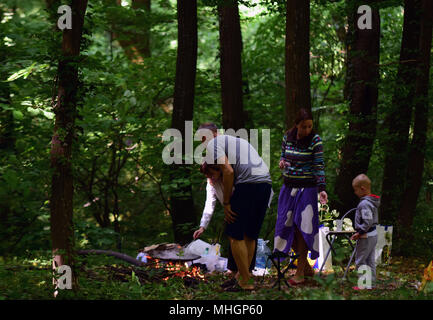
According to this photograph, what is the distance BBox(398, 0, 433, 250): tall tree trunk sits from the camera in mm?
8844

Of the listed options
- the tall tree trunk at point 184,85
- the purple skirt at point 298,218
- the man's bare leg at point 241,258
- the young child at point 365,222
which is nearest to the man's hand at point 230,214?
the man's bare leg at point 241,258

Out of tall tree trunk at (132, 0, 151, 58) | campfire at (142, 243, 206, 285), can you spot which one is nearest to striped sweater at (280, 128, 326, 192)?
campfire at (142, 243, 206, 285)

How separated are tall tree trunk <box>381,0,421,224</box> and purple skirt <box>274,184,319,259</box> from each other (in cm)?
430

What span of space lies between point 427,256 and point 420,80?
3.19 metres

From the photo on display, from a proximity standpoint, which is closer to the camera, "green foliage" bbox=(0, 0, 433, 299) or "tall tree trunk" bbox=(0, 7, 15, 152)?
"green foliage" bbox=(0, 0, 433, 299)

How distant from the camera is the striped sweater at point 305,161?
5734 millimetres

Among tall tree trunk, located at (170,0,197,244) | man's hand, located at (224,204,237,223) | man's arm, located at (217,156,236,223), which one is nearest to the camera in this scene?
man's arm, located at (217,156,236,223)

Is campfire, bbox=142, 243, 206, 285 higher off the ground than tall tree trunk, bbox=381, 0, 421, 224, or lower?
lower

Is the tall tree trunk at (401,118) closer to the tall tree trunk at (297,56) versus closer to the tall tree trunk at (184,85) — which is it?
the tall tree trunk at (297,56)

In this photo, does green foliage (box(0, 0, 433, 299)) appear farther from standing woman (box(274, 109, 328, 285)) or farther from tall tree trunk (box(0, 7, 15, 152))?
standing woman (box(274, 109, 328, 285))

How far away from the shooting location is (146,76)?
38.2 feet

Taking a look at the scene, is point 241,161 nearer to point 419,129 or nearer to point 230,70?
point 419,129

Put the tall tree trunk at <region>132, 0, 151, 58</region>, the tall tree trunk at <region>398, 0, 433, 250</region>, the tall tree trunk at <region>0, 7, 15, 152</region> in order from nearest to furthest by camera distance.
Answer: the tall tree trunk at <region>0, 7, 15, 152</region> → the tall tree trunk at <region>398, 0, 433, 250</region> → the tall tree trunk at <region>132, 0, 151, 58</region>

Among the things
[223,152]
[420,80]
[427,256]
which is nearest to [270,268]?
[223,152]
